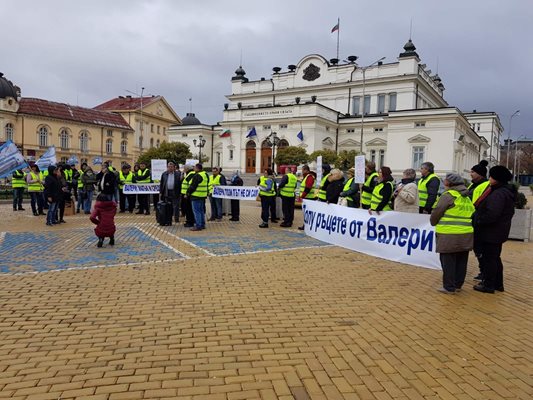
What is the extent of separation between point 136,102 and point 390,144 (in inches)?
2202

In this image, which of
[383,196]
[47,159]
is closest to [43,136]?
[47,159]

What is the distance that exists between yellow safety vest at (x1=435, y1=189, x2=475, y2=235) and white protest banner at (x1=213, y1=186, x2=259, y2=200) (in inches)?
351

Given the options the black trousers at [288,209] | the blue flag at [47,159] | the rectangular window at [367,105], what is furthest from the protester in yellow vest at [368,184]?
the rectangular window at [367,105]

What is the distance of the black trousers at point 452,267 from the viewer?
6.30 metres

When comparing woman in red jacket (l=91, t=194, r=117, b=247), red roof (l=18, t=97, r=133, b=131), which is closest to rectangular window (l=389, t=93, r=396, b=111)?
red roof (l=18, t=97, r=133, b=131)

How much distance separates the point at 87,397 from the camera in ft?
10.8

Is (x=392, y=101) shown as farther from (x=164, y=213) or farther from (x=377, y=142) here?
(x=164, y=213)

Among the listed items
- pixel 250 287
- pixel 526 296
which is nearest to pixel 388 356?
pixel 250 287

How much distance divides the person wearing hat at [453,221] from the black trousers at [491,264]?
463mm

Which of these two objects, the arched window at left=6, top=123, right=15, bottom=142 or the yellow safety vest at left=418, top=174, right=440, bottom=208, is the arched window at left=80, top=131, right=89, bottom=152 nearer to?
the arched window at left=6, top=123, right=15, bottom=142

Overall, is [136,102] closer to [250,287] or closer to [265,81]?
[265,81]

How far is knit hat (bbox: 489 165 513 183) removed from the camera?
6.22 meters

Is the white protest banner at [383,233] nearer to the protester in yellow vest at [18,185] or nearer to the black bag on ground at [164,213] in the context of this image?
the black bag on ground at [164,213]

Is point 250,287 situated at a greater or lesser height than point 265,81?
lesser
